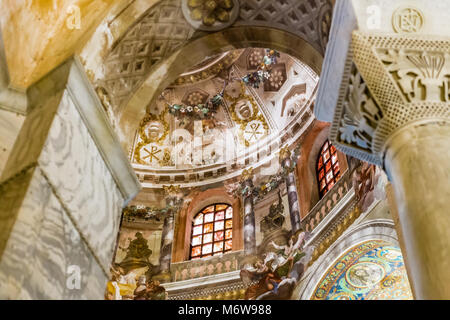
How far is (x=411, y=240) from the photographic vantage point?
2.91 m

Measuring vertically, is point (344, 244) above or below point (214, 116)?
below

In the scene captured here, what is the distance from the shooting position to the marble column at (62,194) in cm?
292

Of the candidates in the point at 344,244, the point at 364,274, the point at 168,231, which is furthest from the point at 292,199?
the point at 168,231

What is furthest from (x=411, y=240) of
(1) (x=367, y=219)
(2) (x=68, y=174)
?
(1) (x=367, y=219)

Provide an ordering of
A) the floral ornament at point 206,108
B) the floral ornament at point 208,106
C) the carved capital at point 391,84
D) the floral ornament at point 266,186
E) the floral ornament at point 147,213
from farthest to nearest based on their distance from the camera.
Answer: the floral ornament at point 206,108 < the floral ornament at point 208,106 < the floral ornament at point 147,213 < the floral ornament at point 266,186 < the carved capital at point 391,84

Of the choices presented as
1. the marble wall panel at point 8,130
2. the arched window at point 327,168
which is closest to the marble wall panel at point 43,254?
the marble wall panel at point 8,130

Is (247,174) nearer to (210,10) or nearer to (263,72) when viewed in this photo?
(263,72)

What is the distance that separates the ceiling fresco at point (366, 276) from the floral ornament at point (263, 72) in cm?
530

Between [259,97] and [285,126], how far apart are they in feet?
3.94

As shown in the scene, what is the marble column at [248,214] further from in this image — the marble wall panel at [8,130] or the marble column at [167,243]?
the marble wall panel at [8,130]

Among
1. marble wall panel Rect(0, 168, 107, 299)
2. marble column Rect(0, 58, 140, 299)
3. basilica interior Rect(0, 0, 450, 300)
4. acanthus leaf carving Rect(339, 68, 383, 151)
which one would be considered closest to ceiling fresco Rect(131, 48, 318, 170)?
basilica interior Rect(0, 0, 450, 300)

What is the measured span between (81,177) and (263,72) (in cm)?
999

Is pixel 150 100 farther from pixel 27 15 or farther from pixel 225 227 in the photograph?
pixel 225 227

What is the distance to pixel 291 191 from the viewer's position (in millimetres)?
11727
